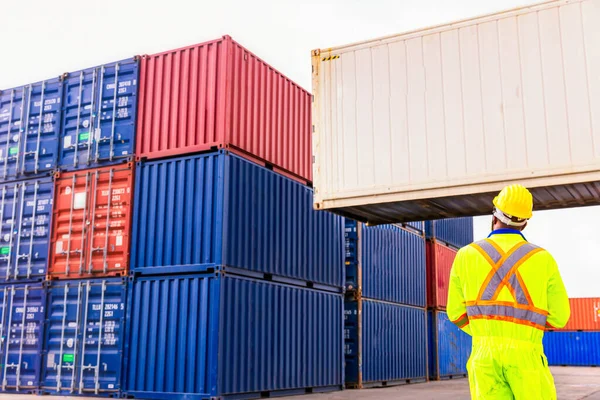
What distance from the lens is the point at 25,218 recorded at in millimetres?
13055

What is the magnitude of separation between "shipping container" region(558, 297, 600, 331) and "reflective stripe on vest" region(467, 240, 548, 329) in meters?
44.2

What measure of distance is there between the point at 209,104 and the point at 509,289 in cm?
919

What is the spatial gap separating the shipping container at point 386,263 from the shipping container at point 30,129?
23.7 feet

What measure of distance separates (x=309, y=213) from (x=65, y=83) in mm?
5799

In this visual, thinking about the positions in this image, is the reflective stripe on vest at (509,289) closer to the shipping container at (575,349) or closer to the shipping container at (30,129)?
the shipping container at (30,129)

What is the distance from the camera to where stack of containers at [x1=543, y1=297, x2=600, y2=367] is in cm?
4328

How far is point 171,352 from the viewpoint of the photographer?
11008 mm

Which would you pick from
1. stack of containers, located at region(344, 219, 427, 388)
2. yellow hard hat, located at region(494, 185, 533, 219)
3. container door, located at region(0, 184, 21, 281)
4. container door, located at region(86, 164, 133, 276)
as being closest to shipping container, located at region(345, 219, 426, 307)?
stack of containers, located at region(344, 219, 427, 388)

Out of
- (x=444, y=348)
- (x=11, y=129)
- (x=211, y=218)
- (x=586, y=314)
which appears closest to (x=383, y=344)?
(x=444, y=348)

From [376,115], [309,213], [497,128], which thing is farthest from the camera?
[309,213]

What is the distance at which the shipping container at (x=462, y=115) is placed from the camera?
930cm

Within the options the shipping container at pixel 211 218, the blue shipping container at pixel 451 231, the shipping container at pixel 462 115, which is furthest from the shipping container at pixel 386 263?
the shipping container at pixel 462 115

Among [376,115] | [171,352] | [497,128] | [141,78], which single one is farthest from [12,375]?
[497,128]

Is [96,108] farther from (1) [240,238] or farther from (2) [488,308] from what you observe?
(2) [488,308]
